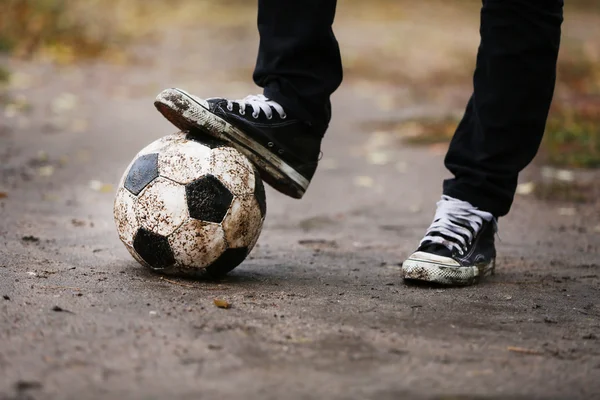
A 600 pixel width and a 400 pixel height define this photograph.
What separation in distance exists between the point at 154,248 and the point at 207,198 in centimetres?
25

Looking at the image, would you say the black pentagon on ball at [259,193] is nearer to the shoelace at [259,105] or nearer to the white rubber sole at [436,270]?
the shoelace at [259,105]

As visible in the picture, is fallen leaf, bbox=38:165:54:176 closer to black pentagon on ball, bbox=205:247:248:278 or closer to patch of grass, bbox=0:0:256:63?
black pentagon on ball, bbox=205:247:248:278

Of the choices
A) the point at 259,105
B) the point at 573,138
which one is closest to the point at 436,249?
the point at 259,105

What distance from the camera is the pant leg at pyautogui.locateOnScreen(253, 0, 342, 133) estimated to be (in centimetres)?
296

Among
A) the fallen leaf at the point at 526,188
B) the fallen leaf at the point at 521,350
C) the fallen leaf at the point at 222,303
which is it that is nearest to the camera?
the fallen leaf at the point at 521,350

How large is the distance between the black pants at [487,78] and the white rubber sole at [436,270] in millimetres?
267

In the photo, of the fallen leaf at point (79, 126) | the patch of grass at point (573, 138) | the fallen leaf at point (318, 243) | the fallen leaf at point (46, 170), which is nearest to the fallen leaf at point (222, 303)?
the fallen leaf at point (318, 243)

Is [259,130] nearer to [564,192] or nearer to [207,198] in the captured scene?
[207,198]

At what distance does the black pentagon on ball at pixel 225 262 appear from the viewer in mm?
2753

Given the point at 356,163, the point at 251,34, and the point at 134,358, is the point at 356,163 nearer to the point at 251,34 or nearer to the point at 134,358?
the point at 134,358

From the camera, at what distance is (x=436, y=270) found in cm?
282

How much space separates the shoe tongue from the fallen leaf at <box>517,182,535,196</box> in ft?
8.29

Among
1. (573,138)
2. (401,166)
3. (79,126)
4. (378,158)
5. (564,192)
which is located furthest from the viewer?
(79,126)

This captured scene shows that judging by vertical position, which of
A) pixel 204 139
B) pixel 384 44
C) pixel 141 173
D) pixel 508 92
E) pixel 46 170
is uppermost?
pixel 384 44
